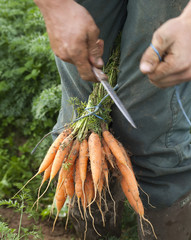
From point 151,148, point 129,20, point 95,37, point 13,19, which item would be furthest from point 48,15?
point 13,19

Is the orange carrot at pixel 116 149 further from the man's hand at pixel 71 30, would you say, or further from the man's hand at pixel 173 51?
the man's hand at pixel 173 51

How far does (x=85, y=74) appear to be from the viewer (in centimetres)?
138

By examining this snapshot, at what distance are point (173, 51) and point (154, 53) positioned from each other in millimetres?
70

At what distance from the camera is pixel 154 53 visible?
1.11 meters

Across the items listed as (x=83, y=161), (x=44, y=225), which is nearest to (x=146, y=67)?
(x=83, y=161)

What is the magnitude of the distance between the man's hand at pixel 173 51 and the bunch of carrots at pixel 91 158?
0.58m

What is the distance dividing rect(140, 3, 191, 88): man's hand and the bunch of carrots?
1.90ft

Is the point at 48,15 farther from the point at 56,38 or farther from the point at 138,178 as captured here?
the point at 138,178

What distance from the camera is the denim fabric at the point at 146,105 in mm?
1485

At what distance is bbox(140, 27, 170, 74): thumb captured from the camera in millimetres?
1092

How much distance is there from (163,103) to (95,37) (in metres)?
0.52

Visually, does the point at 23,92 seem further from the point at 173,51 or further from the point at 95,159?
the point at 173,51

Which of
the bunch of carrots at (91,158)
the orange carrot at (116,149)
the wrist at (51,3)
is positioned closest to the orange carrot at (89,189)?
the bunch of carrots at (91,158)

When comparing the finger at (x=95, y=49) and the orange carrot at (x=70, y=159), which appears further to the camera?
the orange carrot at (x=70, y=159)
